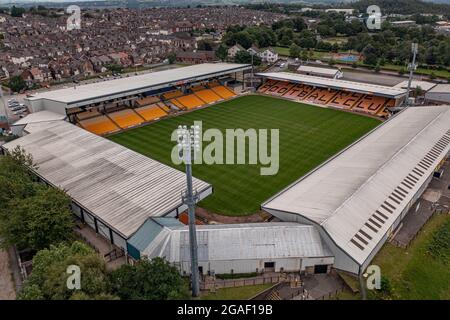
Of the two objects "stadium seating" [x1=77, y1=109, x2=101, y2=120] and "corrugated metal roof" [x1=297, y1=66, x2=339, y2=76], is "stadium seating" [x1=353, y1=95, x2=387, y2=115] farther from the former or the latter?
"stadium seating" [x1=77, y1=109, x2=101, y2=120]

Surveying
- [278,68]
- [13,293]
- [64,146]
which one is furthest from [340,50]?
[13,293]

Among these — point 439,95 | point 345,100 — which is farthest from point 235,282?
point 439,95

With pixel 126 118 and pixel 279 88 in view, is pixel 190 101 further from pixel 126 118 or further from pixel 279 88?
pixel 279 88

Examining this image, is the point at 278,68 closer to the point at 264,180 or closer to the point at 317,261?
the point at 264,180

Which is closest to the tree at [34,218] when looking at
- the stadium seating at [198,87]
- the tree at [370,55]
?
the stadium seating at [198,87]

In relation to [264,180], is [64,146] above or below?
above

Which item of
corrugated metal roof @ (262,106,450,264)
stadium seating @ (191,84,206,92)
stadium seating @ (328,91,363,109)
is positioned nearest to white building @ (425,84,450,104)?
stadium seating @ (328,91,363,109)
